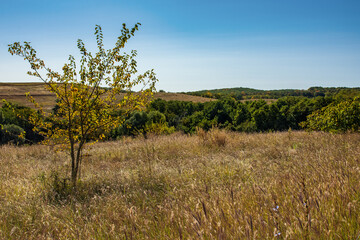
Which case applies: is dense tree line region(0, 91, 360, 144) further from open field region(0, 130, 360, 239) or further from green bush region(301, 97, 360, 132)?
open field region(0, 130, 360, 239)

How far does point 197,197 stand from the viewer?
9.09 ft

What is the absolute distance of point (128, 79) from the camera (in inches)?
182

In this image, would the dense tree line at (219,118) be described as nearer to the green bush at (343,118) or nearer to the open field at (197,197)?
the green bush at (343,118)

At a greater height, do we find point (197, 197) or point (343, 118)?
point (343, 118)

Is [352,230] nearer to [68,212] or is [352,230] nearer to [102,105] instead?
[68,212]

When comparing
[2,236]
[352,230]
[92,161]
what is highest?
[352,230]

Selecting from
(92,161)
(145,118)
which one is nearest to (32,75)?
(92,161)

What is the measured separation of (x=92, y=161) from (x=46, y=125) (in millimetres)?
3234

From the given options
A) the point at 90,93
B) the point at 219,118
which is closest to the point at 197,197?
the point at 90,93

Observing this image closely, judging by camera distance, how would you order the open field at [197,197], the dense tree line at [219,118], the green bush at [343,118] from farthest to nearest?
the dense tree line at [219,118], the green bush at [343,118], the open field at [197,197]

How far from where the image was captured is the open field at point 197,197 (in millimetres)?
1674

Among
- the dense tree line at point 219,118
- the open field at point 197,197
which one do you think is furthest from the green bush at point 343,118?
the dense tree line at point 219,118

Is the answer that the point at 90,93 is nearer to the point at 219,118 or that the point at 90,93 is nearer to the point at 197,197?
the point at 197,197

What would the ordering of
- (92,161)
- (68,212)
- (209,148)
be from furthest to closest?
(209,148)
(92,161)
(68,212)
